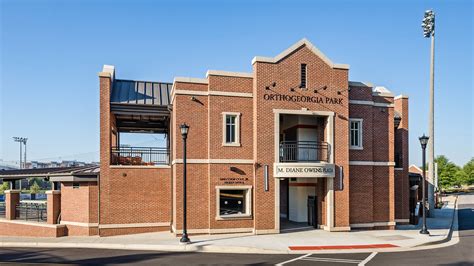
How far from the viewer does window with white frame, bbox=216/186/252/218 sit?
18.1m

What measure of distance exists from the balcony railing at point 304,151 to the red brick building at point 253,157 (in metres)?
0.05

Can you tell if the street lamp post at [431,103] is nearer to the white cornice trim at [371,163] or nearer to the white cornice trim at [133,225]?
the white cornice trim at [371,163]

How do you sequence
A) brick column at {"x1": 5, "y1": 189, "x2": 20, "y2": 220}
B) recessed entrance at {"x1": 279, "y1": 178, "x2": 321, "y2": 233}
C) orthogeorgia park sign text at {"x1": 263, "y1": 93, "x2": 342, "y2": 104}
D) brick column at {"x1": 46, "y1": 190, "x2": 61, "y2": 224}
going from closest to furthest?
orthogeorgia park sign text at {"x1": 263, "y1": 93, "x2": 342, "y2": 104}
brick column at {"x1": 46, "y1": 190, "x2": 61, "y2": 224}
recessed entrance at {"x1": 279, "y1": 178, "x2": 321, "y2": 233}
brick column at {"x1": 5, "y1": 189, "x2": 20, "y2": 220}

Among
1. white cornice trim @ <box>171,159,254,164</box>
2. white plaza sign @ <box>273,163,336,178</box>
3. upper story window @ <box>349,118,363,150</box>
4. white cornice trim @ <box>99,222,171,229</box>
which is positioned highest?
upper story window @ <box>349,118,363,150</box>

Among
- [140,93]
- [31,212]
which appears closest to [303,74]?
[140,93]

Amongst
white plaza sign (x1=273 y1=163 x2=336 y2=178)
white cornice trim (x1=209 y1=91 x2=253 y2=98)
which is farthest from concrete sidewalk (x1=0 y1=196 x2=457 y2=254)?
white cornice trim (x1=209 y1=91 x2=253 y2=98)

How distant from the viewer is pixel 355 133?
66.1 feet

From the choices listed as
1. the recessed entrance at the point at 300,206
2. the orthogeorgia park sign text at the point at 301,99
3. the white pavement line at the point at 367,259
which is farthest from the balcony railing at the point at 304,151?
the white pavement line at the point at 367,259

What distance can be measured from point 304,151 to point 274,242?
19.9ft

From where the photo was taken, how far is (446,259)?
13.1m

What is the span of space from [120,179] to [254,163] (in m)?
6.75

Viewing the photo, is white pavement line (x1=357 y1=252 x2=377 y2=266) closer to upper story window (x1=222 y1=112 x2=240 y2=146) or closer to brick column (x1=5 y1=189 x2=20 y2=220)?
upper story window (x1=222 y1=112 x2=240 y2=146)

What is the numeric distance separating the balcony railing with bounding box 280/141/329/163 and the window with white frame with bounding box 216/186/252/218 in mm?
2607

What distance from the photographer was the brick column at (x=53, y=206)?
19.6 metres
